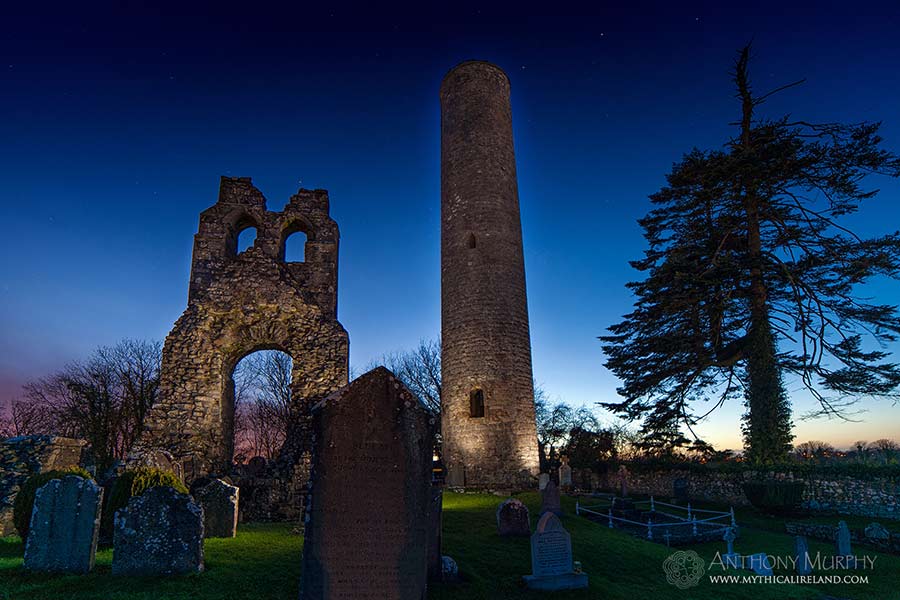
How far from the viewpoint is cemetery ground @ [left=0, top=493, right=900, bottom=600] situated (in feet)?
17.9

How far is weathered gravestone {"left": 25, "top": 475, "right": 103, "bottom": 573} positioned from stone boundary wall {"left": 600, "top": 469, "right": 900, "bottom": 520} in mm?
19575

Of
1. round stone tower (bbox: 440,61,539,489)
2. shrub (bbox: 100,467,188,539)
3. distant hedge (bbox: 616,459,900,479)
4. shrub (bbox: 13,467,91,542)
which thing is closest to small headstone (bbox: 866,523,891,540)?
distant hedge (bbox: 616,459,900,479)

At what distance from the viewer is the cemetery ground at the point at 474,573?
5445 mm

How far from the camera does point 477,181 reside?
21078mm

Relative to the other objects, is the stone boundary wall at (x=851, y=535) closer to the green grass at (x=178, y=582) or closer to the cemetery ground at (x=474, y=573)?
the cemetery ground at (x=474, y=573)

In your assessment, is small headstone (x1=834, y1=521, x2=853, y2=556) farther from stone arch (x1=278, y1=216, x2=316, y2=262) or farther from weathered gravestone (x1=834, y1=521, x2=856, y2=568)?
stone arch (x1=278, y1=216, x2=316, y2=262)

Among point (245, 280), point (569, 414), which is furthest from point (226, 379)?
point (569, 414)

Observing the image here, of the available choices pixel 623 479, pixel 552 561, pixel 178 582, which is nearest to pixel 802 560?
pixel 552 561

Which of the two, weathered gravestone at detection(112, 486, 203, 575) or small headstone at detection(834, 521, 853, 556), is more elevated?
weathered gravestone at detection(112, 486, 203, 575)

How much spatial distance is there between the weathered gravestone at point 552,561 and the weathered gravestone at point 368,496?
306 cm

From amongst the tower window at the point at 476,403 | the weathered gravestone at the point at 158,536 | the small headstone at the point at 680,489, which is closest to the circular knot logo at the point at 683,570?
the weathered gravestone at the point at 158,536

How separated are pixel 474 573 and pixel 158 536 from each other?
4.15 m

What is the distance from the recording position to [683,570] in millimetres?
8375

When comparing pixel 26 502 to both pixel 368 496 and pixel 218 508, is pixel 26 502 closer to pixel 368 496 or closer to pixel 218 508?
pixel 218 508
